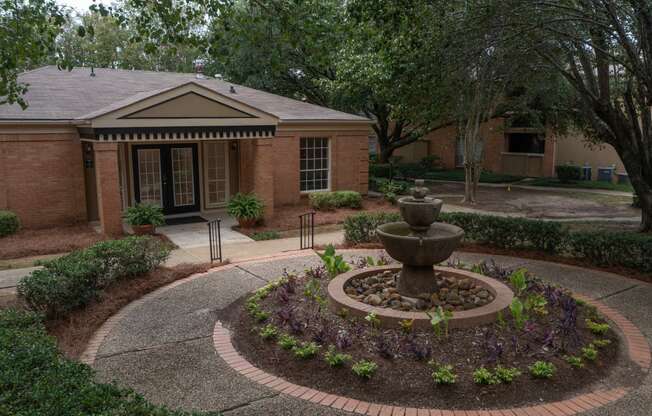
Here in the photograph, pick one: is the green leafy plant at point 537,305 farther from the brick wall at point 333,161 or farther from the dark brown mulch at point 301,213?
the brick wall at point 333,161

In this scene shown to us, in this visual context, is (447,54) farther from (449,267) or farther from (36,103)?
(36,103)

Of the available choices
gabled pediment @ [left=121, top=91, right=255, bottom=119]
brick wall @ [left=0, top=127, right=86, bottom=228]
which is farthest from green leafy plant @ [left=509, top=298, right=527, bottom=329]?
brick wall @ [left=0, top=127, right=86, bottom=228]

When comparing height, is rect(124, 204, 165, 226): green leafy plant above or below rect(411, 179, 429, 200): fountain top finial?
below

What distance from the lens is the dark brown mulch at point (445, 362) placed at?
514cm

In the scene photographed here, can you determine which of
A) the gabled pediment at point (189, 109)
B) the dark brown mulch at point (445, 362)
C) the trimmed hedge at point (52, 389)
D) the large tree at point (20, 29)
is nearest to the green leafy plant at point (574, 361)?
the dark brown mulch at point (445, 362)

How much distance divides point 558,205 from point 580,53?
33.4 feet

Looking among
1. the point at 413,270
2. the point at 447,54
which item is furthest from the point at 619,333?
the point at 447,54

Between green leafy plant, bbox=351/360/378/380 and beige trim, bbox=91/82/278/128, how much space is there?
34.3ft

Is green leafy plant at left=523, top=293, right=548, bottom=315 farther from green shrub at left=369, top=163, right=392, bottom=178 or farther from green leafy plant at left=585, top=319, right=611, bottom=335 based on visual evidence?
green shrub at left=369, top=163, right=392, bottom=178

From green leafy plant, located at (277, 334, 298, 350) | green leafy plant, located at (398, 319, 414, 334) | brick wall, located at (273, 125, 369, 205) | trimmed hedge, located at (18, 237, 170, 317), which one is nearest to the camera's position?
green leafy plant, located at (277, 334, 298, 350)

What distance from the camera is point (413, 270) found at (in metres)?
7.37

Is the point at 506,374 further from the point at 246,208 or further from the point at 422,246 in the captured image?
the point at 246,208

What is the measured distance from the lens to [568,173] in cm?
2678

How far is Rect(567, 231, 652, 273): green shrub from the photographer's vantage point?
30.3ft
